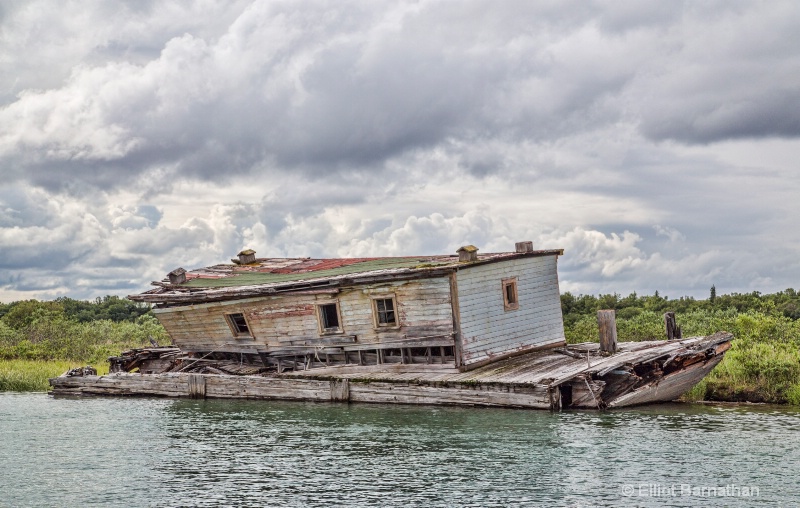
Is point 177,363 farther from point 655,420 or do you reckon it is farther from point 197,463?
point 655,420

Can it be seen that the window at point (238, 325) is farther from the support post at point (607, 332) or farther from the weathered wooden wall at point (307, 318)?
the support post at point (607, 332)

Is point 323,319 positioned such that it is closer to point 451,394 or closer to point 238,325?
point 238,325

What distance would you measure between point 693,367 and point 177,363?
20704 millimetres

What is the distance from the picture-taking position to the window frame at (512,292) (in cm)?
2958

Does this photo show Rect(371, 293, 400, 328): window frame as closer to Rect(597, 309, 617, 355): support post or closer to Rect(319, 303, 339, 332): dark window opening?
Rect(319, 303, 339, 332): dark window opening

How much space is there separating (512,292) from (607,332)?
3.49m

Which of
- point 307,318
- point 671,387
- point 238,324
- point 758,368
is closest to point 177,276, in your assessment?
point 238,324

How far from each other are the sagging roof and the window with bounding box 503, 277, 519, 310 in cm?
88

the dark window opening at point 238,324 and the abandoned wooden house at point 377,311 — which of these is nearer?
the abandoned wooden house at point 377,311

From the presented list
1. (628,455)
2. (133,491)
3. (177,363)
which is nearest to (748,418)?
(628,455)

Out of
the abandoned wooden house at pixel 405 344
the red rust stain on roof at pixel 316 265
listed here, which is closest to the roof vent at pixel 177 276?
the abandoned wooden house at pixel 405 344

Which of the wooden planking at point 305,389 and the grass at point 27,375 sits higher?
the grass at point 27,375

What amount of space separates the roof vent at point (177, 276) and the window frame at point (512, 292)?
1420 cm

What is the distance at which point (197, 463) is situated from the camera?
20047mm
